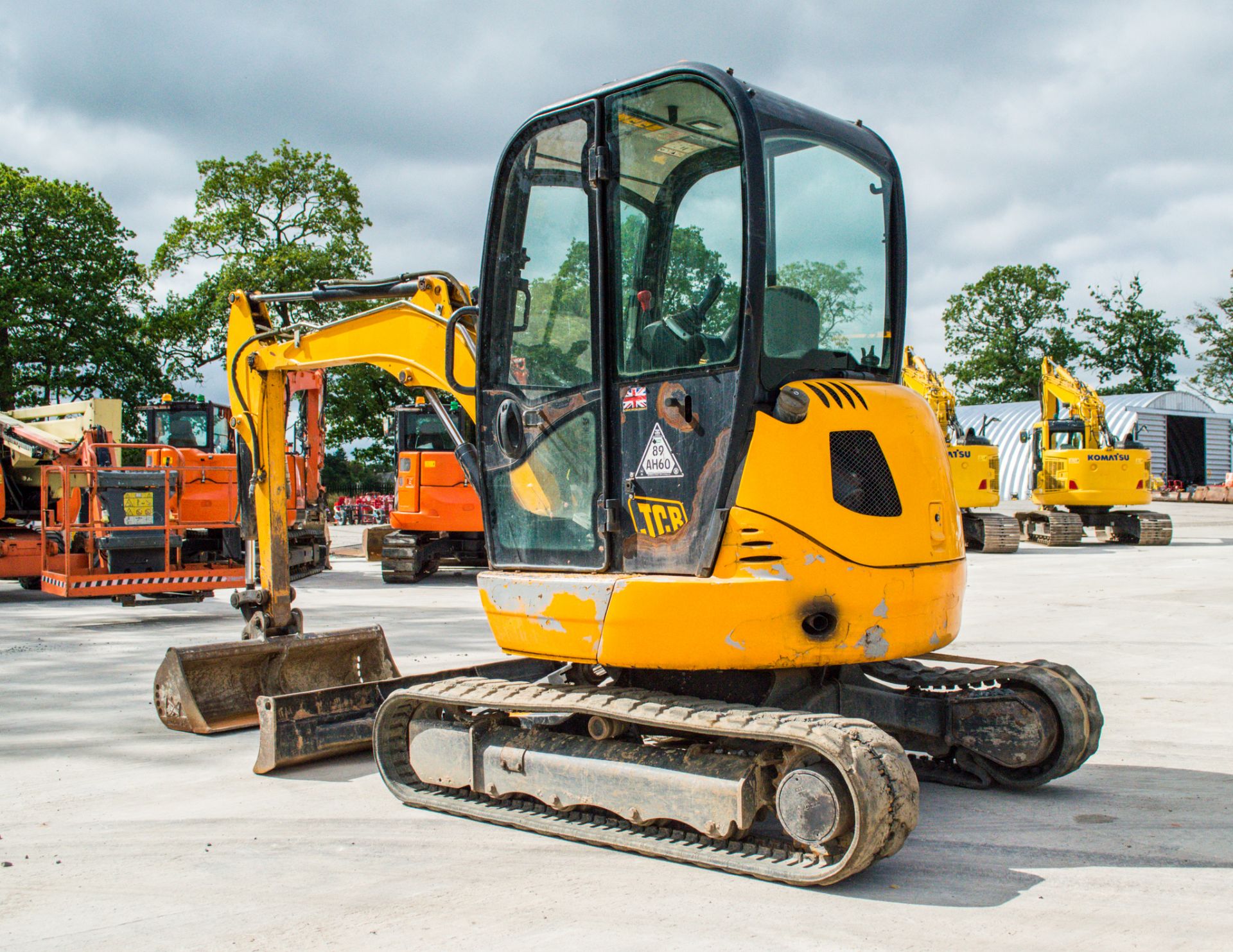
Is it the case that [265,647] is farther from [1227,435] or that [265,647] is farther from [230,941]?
[1227,435]

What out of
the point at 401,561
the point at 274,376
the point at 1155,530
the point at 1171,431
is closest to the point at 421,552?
the point at 401,561

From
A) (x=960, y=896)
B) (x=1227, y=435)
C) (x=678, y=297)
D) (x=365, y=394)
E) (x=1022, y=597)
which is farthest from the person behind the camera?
(x=1227, y=435)

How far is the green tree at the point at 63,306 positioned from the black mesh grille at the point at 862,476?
36875mm

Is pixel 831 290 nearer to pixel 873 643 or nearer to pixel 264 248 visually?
pixel 873 643

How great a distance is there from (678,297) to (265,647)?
149 inches

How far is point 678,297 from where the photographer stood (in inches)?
190

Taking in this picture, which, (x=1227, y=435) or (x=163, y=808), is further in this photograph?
(x=1227, y=435)

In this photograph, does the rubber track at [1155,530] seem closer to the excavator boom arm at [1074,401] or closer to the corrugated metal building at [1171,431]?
the excavator boom arm at [1074,401]

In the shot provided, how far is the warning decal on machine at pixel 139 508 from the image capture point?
1355 centimetres

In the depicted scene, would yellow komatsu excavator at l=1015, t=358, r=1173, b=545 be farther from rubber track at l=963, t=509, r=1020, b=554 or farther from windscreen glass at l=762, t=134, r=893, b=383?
windscreen glass at l=762, t=134, r=893, b=383

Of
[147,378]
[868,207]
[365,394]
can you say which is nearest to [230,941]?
[868,207]

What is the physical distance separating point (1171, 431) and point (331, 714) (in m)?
54.9

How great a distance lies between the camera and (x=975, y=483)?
23.3 m

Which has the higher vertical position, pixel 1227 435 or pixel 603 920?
pixel 1227 435
